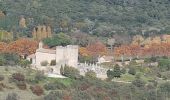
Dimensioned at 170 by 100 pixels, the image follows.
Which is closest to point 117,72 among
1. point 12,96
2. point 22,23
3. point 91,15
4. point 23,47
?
point 23,47

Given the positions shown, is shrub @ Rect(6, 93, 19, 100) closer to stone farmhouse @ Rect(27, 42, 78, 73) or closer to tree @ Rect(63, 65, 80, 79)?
tree @ Rect(63, 65, 80, 79)

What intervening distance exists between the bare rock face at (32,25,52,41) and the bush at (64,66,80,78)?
59.7 ft

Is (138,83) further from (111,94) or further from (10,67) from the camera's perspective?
(10,67)

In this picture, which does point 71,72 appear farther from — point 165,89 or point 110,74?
point 165,89

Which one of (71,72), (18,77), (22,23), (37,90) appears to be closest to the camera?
(37,90)

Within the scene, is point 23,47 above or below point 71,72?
above

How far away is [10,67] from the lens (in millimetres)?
50719

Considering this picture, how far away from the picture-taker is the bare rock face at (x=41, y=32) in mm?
71500

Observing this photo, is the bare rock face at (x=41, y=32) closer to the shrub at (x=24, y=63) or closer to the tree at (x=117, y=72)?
the shrub at (x=24, y=63)

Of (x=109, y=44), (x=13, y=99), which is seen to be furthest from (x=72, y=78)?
(x=109, y=44)

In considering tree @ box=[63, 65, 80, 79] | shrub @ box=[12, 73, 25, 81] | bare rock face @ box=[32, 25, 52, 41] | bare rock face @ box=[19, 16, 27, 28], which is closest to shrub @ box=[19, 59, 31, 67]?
tree @ box=[63, 65, 80, 79]

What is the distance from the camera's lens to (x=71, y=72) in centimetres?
5138

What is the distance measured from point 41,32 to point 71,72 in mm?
21886

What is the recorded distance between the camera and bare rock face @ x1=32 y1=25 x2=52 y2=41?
71.5 meters
